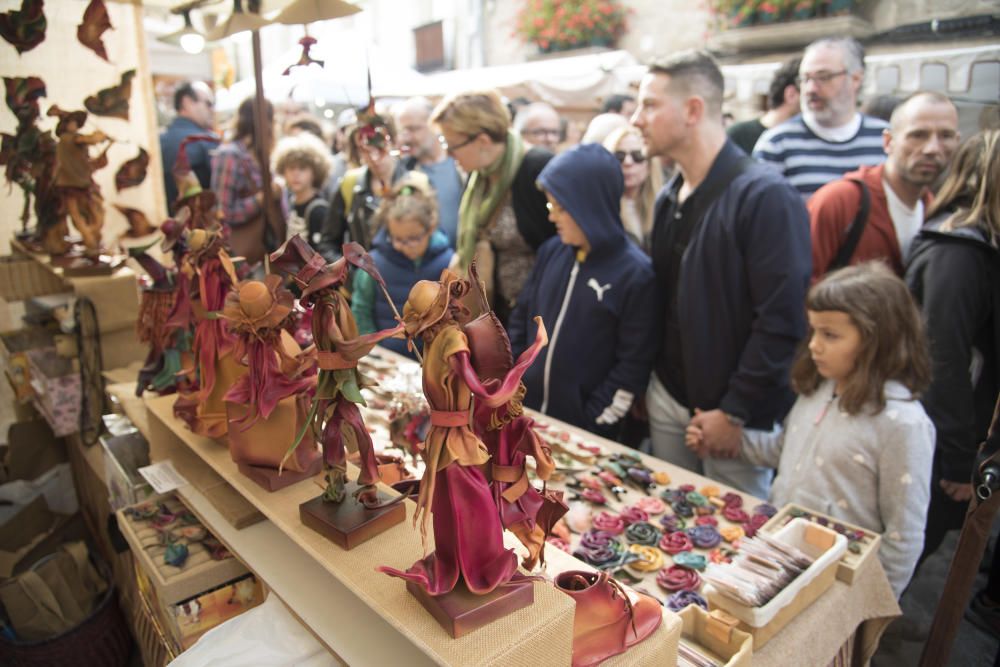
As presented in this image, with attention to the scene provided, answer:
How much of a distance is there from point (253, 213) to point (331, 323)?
289 centimetres

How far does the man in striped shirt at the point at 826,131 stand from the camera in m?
3.10

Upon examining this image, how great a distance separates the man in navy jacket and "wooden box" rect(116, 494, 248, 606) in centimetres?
154

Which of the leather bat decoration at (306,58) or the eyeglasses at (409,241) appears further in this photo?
the eyeglasses at (409,241)

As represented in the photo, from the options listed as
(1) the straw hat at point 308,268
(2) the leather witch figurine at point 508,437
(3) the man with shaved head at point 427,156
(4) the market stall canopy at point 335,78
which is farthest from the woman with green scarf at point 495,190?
(2) the leather witch figurine at point 508,437

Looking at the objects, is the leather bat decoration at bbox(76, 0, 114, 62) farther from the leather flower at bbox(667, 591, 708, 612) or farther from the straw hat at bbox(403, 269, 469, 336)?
the leather flower at bbox(667, 591, 708, 612)

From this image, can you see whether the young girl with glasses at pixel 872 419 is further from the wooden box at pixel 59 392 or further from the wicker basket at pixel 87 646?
the wooden box at pixel 59 392

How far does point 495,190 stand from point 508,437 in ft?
7.36

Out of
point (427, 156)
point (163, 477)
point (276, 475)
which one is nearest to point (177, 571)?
point (163, 477)

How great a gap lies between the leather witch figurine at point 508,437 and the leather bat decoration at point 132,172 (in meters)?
2.42

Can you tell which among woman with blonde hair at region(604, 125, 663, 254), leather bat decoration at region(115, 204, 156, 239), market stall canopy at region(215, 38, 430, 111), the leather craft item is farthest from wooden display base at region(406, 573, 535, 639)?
woman with blonde hair at region(604, 125, 663, 254)

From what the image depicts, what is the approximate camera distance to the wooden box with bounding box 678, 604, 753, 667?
1.21m

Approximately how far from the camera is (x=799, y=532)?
155cm

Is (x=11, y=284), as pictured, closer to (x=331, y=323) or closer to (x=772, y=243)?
(x=331, y=323)

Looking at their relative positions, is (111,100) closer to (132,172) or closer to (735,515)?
(132,172)
